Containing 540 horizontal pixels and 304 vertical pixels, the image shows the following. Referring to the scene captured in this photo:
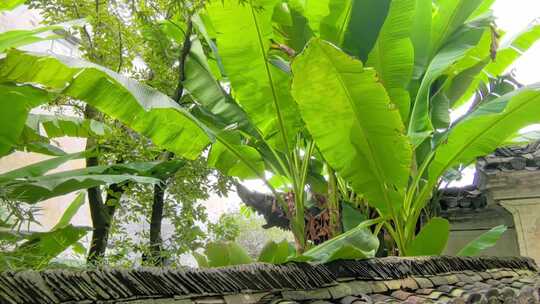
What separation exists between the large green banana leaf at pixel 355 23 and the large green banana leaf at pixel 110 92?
3.36 ft

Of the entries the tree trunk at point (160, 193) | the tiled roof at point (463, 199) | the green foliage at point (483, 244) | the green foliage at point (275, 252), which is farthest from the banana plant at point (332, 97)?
the tiled roof at point (463, 199)

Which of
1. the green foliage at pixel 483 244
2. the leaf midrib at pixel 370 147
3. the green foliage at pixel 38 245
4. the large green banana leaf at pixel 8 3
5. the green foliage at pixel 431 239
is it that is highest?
the large green banana leaf at pixel 8 3

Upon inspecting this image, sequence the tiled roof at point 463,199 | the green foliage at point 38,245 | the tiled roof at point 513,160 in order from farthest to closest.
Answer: the tiled roof at point 463,199
the tiled roof at point 513,160
the green foliage at point 38,245

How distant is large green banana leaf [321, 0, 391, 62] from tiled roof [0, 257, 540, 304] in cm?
123

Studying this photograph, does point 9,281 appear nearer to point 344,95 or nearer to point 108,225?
point 344,95

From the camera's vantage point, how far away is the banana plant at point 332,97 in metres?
1.89

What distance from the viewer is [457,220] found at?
4.59m

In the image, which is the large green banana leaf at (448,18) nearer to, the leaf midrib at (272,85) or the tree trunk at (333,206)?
the tree trunk at (333,206)

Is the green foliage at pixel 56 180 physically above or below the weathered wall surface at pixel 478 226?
above

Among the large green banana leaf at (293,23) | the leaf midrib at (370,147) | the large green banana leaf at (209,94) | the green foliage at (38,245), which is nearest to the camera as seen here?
the green foliage at (38,245)

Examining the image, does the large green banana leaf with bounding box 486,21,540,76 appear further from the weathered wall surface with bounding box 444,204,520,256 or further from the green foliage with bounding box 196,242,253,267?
the green foliage with bounding box 196,242,253,267

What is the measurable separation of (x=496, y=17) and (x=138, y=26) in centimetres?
227

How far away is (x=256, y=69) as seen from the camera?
8.19ft

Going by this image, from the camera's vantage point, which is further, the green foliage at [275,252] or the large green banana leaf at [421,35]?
the large green banana leaf at [421,35]
